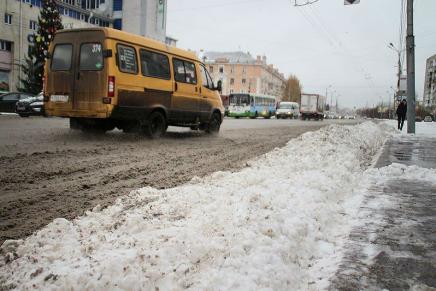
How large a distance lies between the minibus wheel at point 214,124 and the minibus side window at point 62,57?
15.5 ft

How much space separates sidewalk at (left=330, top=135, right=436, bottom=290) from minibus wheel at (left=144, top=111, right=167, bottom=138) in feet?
20.6

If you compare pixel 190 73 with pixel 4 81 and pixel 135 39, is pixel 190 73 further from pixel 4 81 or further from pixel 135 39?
pixel 4 81

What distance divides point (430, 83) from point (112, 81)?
138 m

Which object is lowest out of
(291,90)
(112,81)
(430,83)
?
(112,81)

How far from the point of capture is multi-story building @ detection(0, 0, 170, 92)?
40656 millimetres

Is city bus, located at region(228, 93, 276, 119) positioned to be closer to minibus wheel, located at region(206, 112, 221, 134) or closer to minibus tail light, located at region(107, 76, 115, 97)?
minibus wheel, located at region(206, 112, 221, 134)

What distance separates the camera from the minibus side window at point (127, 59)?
373 inches

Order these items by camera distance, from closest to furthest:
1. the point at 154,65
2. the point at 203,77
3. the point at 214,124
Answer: the point at 154,65, the point at 203,77, the point at 214,124

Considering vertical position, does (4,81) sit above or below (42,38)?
below

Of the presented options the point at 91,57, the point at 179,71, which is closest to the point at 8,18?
the point at 179,71

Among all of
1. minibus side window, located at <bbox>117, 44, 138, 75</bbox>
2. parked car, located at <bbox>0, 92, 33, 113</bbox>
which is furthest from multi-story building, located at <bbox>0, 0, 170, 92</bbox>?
minibus side window, located at <bbox>117, 44, 138, 75</bbox>

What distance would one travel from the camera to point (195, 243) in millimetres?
2752

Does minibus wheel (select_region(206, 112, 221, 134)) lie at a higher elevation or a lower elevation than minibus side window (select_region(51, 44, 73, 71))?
lower

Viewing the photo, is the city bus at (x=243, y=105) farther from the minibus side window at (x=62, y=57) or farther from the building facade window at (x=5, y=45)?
the minibus side window at (x=62, y=57)
